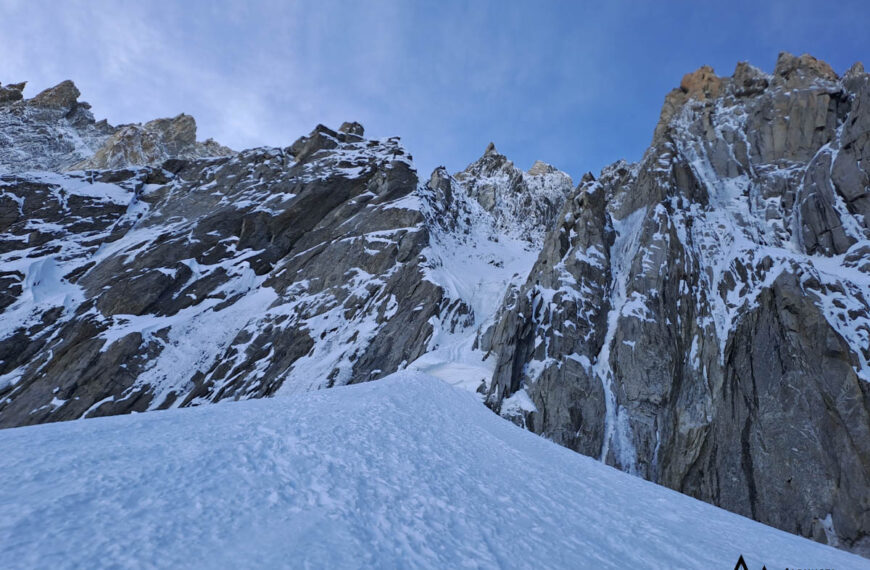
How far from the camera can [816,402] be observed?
925 inches

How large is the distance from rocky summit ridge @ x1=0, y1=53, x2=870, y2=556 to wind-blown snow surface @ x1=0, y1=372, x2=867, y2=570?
19082 mm

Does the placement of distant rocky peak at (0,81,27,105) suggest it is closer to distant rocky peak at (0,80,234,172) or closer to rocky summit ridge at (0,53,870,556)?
distant rocky peak at (0,80,234,172)

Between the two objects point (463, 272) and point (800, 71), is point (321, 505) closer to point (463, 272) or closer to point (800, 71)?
point (463, 272)

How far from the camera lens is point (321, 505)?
18.6 feet

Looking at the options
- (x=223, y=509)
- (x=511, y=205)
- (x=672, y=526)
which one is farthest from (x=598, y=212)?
(x=511, y=205)

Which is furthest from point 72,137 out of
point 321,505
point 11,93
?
point 321,505

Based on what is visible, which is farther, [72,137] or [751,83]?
[72,137]

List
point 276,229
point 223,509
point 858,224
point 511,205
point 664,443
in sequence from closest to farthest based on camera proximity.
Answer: point 223,509
point 664,443
point 858,224
point 276,229
point 511,205

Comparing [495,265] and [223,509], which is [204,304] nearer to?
[495,265]

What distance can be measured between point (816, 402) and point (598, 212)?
2135 cm

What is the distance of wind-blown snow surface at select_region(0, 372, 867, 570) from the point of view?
435 cm

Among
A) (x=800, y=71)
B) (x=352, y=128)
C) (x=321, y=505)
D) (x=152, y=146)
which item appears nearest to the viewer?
(x=321, y=505)

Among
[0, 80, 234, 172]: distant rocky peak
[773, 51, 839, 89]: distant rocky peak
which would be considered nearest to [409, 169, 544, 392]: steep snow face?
[773, 51, 839, 89]: distant rocky peak

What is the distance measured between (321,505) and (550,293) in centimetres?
3048
